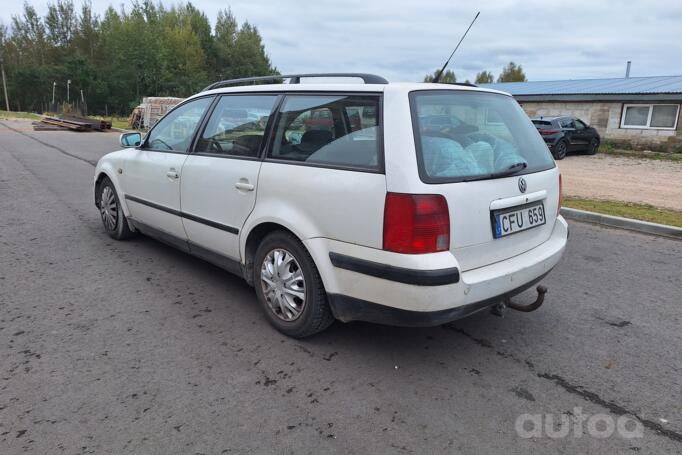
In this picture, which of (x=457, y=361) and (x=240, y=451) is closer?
(x=240, y=451)

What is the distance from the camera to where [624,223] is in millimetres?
6871

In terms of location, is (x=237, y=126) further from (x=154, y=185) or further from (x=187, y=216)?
(x=154, y=185)

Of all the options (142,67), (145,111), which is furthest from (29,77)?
(145,111)

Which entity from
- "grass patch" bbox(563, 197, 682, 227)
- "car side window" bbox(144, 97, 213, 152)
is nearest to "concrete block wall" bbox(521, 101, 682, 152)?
"grass patch" bbox(563, 197, 682, 227)

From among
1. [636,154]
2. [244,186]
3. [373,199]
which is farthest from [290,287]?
[636,154]

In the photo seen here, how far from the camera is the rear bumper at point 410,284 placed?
2604 mm

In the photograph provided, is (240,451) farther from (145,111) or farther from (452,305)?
(145,111)

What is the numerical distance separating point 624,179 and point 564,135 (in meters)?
5.23

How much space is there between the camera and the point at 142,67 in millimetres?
53000

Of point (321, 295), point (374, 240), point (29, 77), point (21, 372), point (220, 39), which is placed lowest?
point (21, 372)

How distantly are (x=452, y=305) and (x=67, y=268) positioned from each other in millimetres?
3745

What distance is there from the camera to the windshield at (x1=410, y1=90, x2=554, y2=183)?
2768 millimetres

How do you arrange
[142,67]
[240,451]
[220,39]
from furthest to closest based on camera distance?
[220,39] < [142,67] < [240,451]

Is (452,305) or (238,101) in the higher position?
(238,101)
